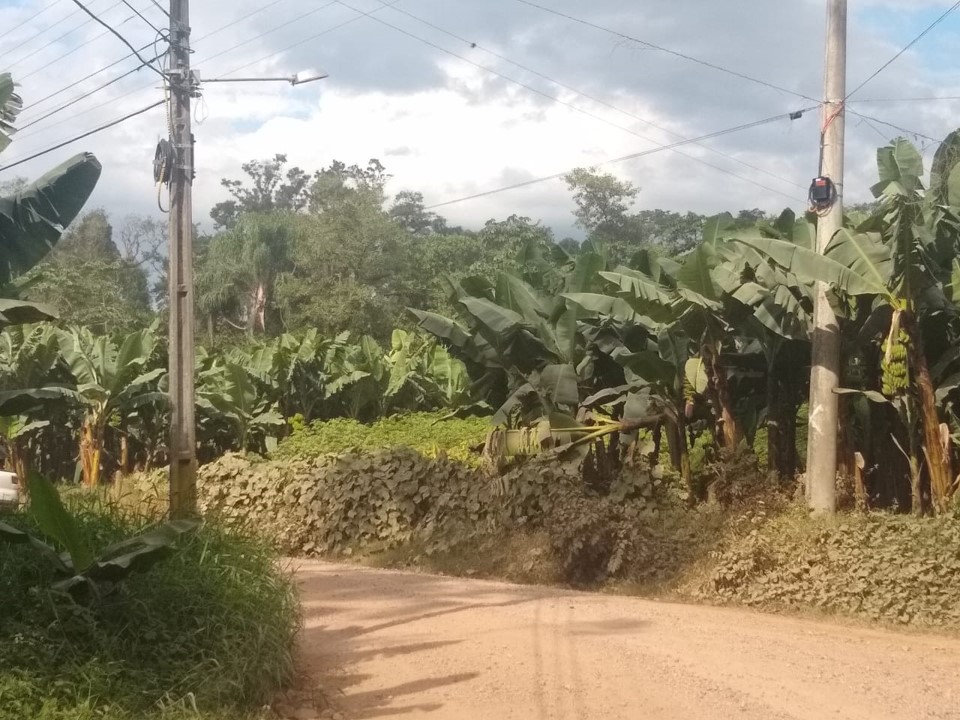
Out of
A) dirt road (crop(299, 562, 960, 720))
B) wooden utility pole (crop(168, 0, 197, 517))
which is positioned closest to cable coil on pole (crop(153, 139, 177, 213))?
wooden utility pole (crop(168, 0, 197, 517))

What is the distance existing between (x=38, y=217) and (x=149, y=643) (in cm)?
342

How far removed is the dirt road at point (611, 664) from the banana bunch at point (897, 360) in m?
2.53

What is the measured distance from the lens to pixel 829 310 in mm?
10586

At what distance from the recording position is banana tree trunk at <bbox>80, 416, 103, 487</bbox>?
19.9 metres

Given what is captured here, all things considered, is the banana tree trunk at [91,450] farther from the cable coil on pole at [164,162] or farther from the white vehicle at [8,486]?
the cable coil on pole at [164,162]

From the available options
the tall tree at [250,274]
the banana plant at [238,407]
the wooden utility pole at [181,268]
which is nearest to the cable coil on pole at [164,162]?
the wooden utility pole at [181,268]

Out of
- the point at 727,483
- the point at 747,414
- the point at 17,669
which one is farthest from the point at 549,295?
the point at 17,669

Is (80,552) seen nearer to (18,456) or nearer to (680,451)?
(680,451)

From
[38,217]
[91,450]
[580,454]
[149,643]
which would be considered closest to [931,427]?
[580,454]

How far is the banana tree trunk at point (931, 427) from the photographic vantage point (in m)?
10.2

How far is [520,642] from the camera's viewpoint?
7.92 m

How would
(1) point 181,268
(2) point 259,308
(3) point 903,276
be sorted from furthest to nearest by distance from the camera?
1. (2) point 259,308
2. (1) point 181,268
3. (3) point 903,276

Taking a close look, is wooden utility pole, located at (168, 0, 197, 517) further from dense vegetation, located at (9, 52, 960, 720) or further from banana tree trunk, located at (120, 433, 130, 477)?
banana tree trunk, located at (120, 433, 130, 477)

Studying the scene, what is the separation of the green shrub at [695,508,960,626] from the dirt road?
1.40ft
